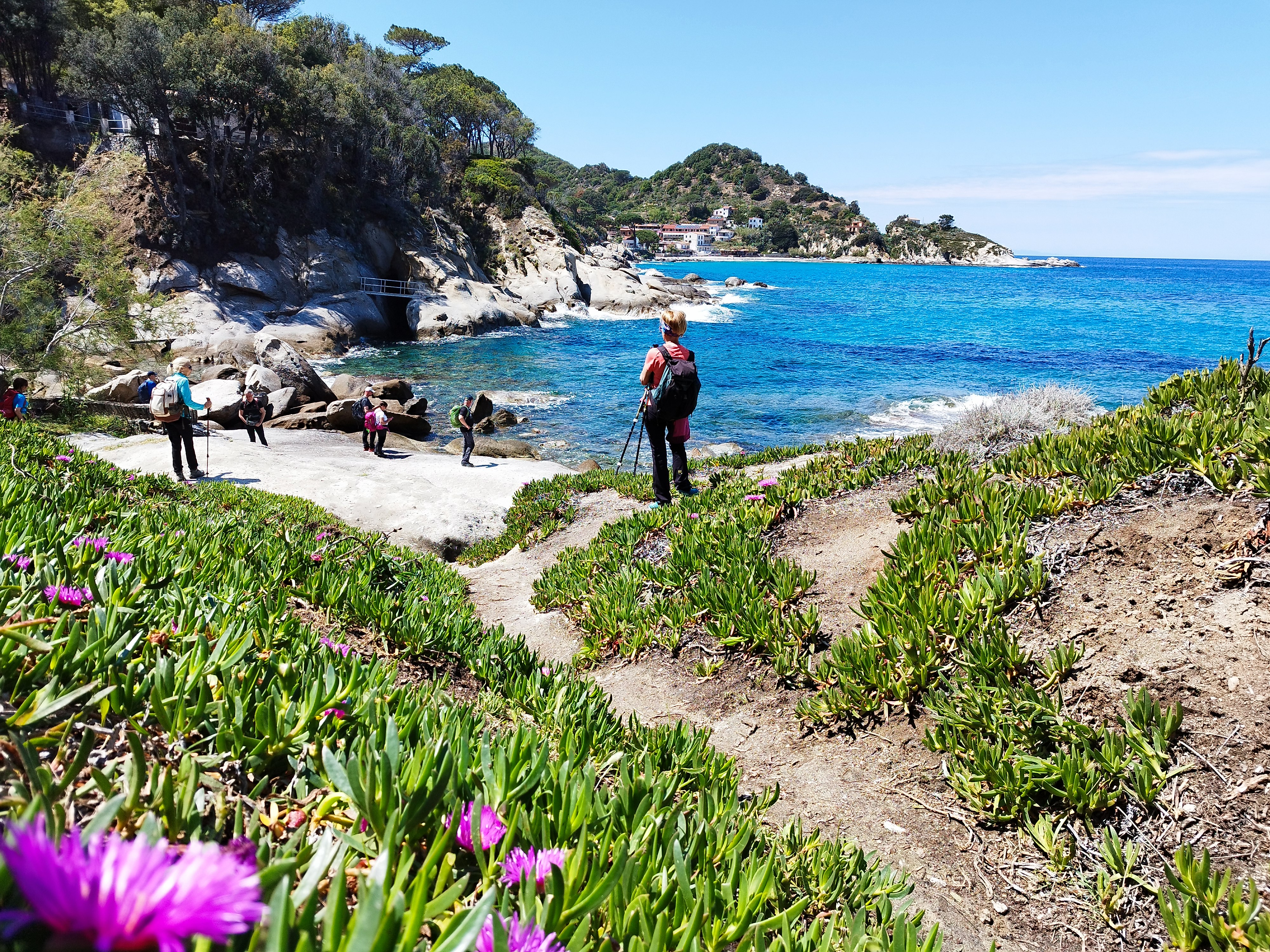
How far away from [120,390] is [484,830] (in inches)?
964

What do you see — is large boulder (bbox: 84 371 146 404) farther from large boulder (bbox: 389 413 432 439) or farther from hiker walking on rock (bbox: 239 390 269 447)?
large boulder (bbox: 389 413 432 439)

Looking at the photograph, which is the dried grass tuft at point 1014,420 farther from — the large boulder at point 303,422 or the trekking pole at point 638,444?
the large boulder at point 303,422

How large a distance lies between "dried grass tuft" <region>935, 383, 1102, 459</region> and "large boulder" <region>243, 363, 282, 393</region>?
831 inches

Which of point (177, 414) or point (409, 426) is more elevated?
point (177, 414)

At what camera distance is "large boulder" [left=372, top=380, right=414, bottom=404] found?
2480 centimetres

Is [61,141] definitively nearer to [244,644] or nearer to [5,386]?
[5,386]

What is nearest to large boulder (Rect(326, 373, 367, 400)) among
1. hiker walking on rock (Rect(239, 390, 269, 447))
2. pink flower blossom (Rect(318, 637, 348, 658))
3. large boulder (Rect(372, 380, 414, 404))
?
large boulder (Rect(372, 380, 414, 404))

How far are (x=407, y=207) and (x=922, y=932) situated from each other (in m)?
57.2

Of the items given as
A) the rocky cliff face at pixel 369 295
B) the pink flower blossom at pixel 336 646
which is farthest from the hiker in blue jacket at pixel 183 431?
the pink flower blossom at pixel 336 646

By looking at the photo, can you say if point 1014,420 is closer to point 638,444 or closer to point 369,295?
point 638,444

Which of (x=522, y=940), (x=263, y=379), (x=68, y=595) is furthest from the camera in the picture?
(x=263, y=379)

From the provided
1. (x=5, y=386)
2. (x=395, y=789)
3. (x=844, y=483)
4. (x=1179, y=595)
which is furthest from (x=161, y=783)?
(x=5, y=386)

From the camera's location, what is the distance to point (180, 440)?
12.2m

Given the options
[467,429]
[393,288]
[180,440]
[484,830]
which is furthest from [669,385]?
[393,288]
